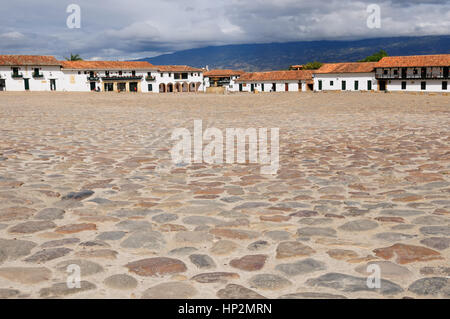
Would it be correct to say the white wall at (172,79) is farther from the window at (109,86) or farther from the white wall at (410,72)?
the white wall at (410,72)

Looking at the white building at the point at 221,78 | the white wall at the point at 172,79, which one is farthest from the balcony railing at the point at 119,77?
the white building at the point at 221,78

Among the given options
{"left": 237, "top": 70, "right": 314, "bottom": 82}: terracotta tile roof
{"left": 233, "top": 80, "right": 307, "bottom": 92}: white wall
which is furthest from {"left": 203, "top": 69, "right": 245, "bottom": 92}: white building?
{"left": 237, "top": 70, "right": 314, "bottom": 82}: terracotta tile roof

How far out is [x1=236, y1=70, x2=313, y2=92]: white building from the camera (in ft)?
273

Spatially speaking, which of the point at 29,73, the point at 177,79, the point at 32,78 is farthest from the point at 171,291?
the point at 177,79

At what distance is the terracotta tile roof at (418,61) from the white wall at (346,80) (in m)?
3.44

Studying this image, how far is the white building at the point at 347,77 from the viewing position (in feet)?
245

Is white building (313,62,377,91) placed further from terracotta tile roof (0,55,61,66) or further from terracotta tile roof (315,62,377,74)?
terracotta tile roof (0,55,61,66)

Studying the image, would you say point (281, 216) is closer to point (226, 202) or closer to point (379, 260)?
point (226, 202)

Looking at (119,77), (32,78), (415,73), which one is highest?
(119,77)

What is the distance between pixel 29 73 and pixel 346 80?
5334 cm

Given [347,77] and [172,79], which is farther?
[172,79]

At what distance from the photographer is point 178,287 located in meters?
2.59

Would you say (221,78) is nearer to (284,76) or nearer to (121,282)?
(284,76)

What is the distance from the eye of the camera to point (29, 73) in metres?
68.9
